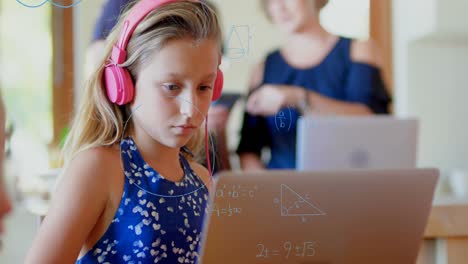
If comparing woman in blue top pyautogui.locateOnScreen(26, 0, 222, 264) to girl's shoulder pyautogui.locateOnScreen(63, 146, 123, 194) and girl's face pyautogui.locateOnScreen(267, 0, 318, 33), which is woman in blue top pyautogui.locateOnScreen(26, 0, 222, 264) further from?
girl's face pyautogui.locateOnScreen(267, 0, 318, 33)

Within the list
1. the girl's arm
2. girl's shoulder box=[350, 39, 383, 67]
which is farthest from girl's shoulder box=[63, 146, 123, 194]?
girl's shoulder box=[350, 39, 383, 67]

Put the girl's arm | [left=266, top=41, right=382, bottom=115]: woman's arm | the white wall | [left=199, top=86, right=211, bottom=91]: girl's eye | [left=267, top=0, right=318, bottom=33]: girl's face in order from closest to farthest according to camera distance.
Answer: the girl's arm → [left=199, top=86, right=211, bottom=91]: girl's eye → [left=267, top=0, right=318, bottom=33]: girl's face → [left=266, top=41, right=382, bottom=115]: woman's arm → the white wall

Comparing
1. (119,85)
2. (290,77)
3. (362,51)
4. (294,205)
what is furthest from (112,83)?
(362,51)

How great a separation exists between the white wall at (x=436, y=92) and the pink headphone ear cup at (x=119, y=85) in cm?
230

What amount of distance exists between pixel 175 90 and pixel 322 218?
0.24m

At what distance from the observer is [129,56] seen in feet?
2.57

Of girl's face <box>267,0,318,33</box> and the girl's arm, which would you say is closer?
the girl's arm

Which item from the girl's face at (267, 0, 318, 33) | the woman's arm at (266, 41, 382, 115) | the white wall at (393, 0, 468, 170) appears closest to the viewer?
the girl's face at (267, 0, 318, 33)

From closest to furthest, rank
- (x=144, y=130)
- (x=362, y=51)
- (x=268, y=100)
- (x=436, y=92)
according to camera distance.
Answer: (x=144, y=130) < (x=268, y=100) < (x=362, y=51) < (x=436, y=92)

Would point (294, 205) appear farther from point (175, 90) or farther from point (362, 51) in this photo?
point (362, 51)

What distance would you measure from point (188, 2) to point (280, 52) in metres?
0.24

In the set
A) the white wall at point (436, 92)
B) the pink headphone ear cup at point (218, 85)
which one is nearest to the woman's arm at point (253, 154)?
the pink headphone ear cup at point (218, 85)

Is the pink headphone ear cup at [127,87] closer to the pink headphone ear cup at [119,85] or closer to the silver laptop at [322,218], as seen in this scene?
the pink headphone ear cup at [119,85]

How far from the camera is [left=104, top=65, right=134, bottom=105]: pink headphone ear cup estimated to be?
772 mm
